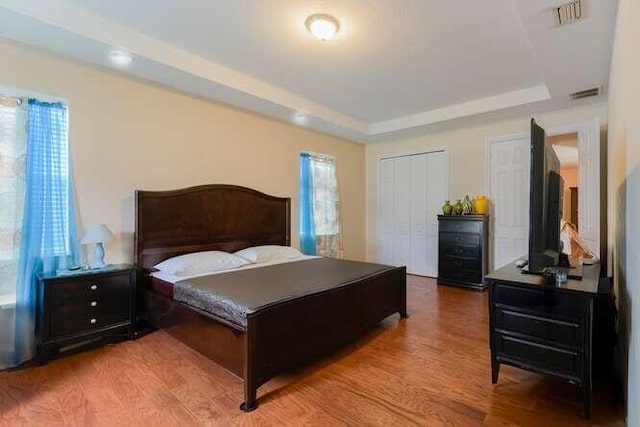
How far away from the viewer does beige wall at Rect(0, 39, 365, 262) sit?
8.68ft

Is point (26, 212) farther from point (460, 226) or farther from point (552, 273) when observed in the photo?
point (460, 226)

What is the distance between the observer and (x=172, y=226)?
10.4 feet

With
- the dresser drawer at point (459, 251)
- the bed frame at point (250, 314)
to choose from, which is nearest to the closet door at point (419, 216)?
the dresser drawer at point (459, 251)

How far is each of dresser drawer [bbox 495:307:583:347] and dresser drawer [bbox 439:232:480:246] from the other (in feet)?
8.88

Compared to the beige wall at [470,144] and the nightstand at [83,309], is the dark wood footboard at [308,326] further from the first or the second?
the beige wall at [470,144]

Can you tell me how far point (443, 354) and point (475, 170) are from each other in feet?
10.4

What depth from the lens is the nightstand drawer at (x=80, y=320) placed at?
235 centimetres

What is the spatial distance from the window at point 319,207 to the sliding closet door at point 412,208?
1.05 metres

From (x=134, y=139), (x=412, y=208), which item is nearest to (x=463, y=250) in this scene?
(x=412, y=208)

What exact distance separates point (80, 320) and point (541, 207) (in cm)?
336

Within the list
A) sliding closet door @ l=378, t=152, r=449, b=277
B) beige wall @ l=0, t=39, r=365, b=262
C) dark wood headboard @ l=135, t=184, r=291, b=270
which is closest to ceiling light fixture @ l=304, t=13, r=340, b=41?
beige wall @ l=0, t=39, r=365, b=262

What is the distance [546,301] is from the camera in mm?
1804

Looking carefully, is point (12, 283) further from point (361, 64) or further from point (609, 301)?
point (609, 301)

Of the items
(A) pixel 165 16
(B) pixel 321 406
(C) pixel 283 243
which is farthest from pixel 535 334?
(A) pixel 165 16
